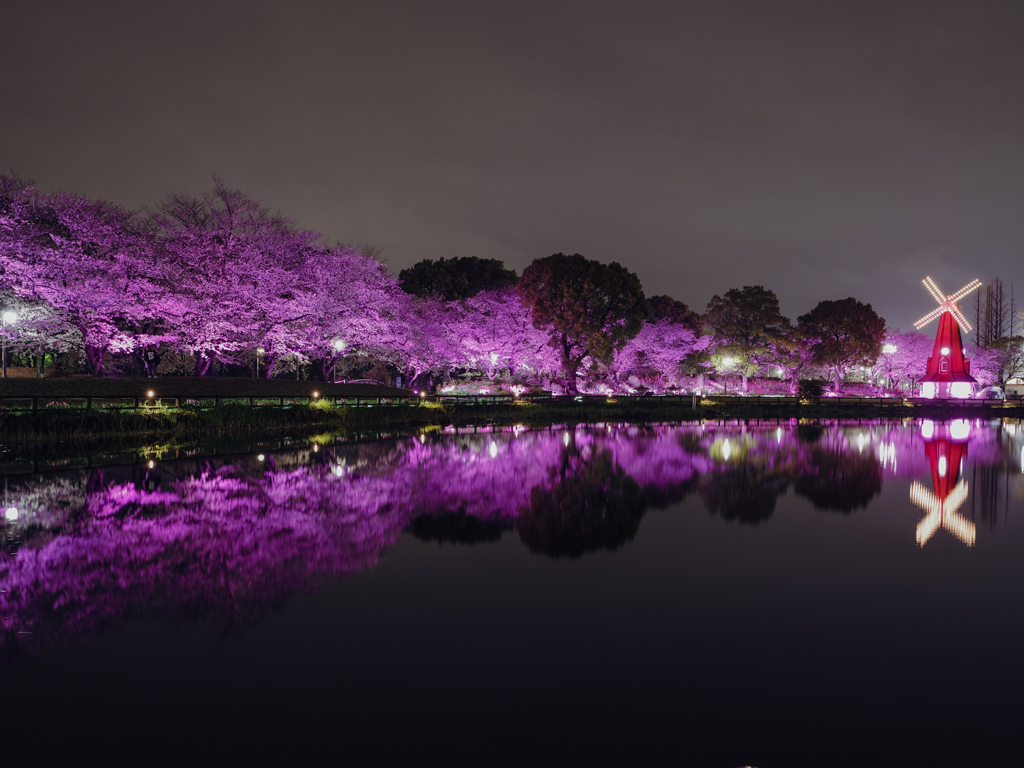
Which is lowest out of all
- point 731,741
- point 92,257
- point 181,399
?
point 731,741

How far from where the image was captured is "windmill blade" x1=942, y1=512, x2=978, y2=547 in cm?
1016

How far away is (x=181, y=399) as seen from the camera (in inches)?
1057

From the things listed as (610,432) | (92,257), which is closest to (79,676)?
(610,432)

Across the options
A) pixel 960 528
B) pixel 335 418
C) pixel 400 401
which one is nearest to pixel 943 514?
pixel 960 528

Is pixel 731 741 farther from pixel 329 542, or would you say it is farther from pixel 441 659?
pixel 329 542

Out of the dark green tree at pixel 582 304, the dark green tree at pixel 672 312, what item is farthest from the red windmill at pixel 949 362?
the dark green tree at pixel 582 304

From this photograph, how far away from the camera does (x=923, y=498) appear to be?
45.0ft

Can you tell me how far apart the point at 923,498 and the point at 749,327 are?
58.7 metres

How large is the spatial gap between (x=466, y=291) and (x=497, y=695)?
6755 centimetres

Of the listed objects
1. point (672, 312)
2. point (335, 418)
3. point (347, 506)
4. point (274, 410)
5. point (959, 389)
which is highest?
point (672, 312)

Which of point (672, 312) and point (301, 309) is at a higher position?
point (672, 312)

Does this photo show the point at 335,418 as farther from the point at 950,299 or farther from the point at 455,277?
the point at 950,299

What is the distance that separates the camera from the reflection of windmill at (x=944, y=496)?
10664mm

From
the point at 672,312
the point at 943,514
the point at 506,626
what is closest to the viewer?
the point at 506,626
